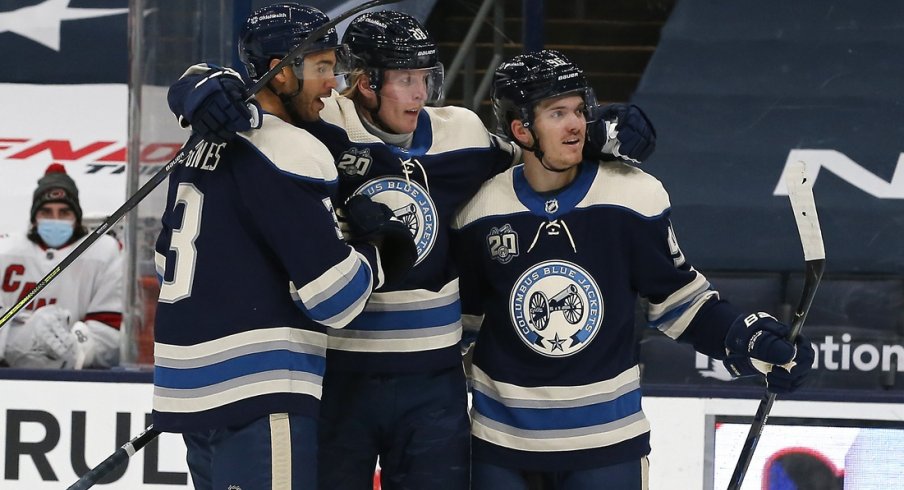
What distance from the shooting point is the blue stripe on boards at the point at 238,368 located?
2037 mm

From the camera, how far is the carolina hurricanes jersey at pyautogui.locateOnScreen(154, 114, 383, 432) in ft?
6.52

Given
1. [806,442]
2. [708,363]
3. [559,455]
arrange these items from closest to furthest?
[559,455] → [806,442] → [708,363]

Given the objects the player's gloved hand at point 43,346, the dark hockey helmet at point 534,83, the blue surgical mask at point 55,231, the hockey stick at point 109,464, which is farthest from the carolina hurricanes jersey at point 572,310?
the blue surgical mask at point 55,231

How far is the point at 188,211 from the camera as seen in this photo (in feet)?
6.75

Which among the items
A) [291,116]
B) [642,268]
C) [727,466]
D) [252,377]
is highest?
[291,116]

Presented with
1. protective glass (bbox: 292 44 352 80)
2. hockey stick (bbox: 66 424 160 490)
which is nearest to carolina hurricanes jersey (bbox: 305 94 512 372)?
protective glass (bbox: 292 44 352 80)

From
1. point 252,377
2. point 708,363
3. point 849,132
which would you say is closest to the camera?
point 252,377

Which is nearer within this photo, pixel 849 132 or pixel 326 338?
pixel 326 338

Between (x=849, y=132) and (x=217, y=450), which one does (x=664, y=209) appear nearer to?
(x=217, y=450)

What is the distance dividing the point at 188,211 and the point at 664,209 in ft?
2.48

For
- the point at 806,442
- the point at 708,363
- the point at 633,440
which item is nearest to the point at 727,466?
the point at 806,442

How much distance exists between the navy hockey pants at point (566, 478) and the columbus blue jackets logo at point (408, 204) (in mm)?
365

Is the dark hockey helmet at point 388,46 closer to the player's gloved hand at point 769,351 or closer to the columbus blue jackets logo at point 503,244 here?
the columbus blue jackets logo at point 503,244

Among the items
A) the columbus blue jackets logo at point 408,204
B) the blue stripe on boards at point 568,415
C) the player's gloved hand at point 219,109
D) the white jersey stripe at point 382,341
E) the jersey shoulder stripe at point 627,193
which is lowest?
the blue stripe on boards at point 568,415
